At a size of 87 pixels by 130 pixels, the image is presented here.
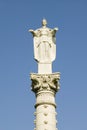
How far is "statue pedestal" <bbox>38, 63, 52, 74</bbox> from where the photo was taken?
68.9ft

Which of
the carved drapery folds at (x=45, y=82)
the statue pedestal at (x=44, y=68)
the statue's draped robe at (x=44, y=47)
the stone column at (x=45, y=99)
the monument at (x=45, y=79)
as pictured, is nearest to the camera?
the stone column at (x=45, y=99)

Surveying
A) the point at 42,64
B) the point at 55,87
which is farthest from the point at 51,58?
the point at 55,87

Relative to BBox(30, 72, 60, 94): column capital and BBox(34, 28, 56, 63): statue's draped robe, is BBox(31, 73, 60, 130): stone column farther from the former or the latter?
BBox(34, 28, 56, 63): statue's draped robe

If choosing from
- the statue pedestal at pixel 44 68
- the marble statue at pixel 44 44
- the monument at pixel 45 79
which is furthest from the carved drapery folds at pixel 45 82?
the marble statue at pixel 44 44

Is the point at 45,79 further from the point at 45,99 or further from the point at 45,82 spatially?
the point at 45,99

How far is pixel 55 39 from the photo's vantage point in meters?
22.6

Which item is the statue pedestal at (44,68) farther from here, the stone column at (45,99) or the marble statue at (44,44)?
the stone column at (45,99)

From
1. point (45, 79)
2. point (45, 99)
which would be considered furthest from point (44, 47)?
point (45, 99)

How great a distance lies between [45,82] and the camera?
2030 centimetres

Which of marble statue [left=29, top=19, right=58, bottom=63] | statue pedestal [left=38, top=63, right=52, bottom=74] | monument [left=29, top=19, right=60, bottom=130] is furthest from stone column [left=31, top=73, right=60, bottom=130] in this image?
marble statue [left=29, top=19, right=58, bottom=63]

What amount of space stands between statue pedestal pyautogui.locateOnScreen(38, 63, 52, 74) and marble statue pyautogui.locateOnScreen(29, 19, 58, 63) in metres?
0.24

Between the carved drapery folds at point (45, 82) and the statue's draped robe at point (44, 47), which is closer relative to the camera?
the carved drapery folds at point (45, 82)

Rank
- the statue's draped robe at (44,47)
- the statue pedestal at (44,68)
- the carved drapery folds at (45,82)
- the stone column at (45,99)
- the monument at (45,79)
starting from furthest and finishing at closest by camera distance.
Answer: the statue's draped robe at (44,47) < the statue pedestal at (44,68) < the carved drapery folds at (45,82) < the monument at (45,79) < the stone column at (45,99)

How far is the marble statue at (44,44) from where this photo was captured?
2186cm
